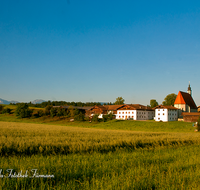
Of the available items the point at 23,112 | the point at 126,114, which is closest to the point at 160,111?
the point at 126,114

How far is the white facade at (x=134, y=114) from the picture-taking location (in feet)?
283

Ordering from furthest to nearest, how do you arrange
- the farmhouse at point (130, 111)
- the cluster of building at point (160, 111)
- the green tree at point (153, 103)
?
the green tree at point (153, 103) < the farmhouse at point (130, 111) < the cluster of building at point (160, 111)

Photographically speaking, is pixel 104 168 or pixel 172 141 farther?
pixel 172 141

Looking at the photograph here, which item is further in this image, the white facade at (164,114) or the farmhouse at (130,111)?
the farmhouse at (130,111)

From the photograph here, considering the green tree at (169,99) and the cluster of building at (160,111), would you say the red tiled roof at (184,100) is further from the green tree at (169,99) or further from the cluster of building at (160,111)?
the green tree at (169,99)

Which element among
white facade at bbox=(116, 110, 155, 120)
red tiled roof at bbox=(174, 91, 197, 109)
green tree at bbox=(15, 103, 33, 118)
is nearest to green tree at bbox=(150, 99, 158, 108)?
red tiled roof at bbox=(174, 91, 197, 109)

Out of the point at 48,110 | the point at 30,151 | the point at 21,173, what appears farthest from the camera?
the point at 48,110

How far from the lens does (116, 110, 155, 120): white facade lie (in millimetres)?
86244

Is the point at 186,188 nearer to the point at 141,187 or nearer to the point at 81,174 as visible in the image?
the point at 141,187

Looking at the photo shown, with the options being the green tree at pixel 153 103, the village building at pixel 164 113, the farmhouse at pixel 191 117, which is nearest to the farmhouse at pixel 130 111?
the village building at pixel 164 113

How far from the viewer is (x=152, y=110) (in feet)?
319

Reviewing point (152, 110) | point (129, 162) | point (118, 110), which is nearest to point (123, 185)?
point (129, 162)

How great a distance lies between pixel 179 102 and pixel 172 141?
87.3 m

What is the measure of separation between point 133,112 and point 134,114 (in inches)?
44.3
